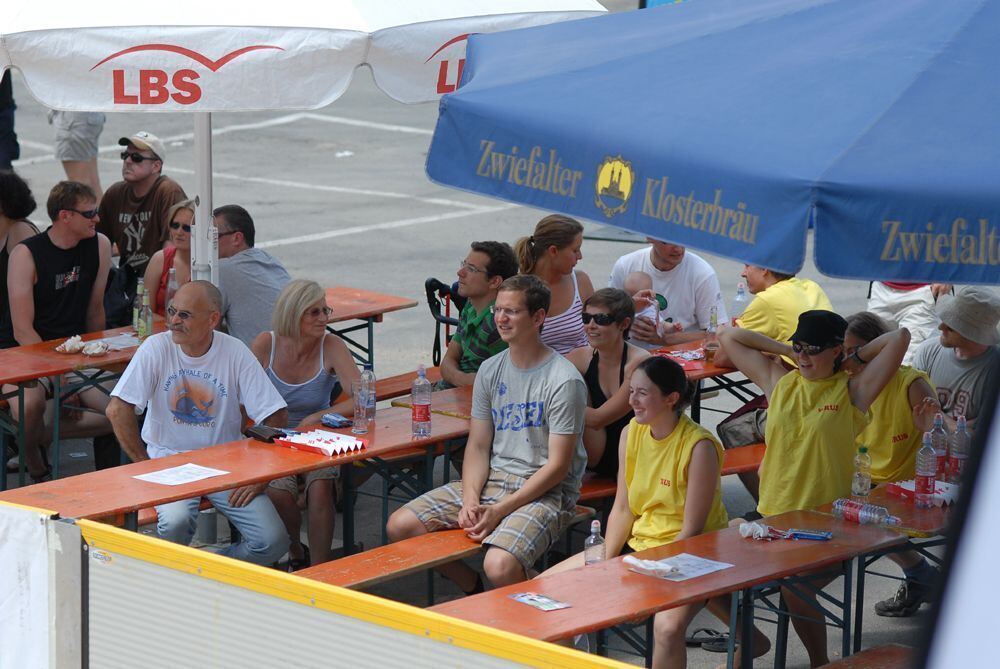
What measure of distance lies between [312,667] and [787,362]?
168 inches

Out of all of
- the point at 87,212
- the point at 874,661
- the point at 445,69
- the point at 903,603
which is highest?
the point at 445,69

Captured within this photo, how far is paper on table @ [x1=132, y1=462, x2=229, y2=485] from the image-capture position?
626cm

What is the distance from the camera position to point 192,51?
643 cm

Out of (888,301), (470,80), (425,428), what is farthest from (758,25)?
(888,301)

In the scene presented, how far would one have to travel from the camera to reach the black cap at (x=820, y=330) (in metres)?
6.11

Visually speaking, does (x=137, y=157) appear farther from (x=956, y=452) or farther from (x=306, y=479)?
(x=956, y=452)

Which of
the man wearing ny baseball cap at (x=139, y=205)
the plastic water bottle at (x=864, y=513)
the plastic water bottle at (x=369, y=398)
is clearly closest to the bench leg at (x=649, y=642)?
the plastic water bottle at (x=864, y=513)

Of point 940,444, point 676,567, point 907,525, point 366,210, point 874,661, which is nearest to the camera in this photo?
point 874,661

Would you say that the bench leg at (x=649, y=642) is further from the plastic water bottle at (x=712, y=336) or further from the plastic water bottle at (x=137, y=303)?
the plastic water bottle at (x=137, y=303)

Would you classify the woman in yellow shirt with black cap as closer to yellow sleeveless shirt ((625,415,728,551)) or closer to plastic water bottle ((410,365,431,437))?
yellow sleeveless shirt ((625,415,728,551))

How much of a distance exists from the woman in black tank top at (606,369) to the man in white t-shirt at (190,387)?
1624 millimetres

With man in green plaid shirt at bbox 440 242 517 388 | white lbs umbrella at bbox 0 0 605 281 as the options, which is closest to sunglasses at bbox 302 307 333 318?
man in green plaid shirt at bbox 440 242 517 388

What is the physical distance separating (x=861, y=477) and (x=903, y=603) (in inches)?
A: 41.8

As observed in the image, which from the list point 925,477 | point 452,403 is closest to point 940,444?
point 925,477
